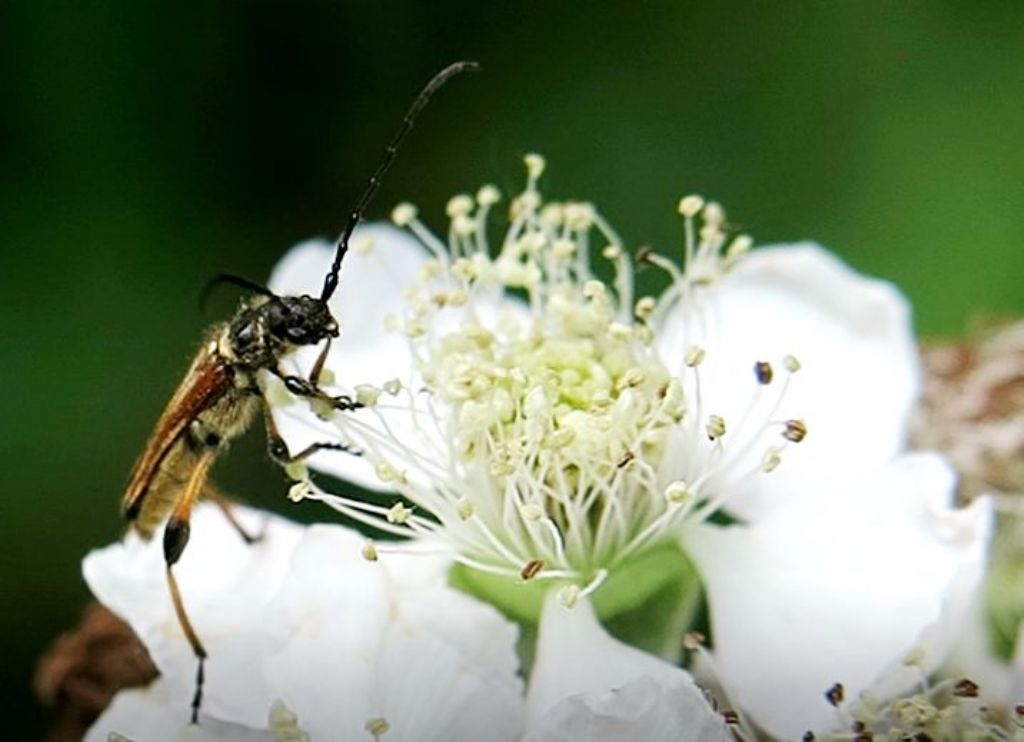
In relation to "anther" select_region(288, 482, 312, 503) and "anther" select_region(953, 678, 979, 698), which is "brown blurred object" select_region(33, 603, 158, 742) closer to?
"anther" select_region(288, 482, 312, 503)

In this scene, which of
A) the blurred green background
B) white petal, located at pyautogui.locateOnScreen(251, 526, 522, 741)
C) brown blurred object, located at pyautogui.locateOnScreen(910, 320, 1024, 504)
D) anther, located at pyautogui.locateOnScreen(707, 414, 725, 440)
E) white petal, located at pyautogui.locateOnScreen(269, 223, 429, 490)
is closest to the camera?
white petal, located at pyautogui.locateOnScreen(251, 526, 522, 741)

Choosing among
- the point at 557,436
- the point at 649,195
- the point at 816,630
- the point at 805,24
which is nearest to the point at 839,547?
the point at 816,630

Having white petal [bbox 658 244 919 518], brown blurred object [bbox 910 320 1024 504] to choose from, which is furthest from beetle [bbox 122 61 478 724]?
brown blurred object [bbox 910 320 1024 504]

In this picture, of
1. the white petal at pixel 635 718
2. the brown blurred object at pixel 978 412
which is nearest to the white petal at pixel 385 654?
the white petal at pixel 635 718

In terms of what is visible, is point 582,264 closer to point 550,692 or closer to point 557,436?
point 557,436

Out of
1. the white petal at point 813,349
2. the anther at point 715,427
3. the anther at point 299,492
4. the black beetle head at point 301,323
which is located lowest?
the anther at point 299,492

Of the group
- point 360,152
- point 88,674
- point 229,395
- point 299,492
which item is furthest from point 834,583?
point 360,152

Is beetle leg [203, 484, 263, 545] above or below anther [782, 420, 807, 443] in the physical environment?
below

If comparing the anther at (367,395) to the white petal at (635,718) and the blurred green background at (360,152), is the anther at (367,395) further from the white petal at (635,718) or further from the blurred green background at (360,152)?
the blurred green background at (360,152)
